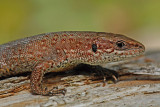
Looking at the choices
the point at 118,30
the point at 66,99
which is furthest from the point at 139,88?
the point at 118,30

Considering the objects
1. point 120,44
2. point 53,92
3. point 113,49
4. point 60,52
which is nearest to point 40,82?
point 53,92

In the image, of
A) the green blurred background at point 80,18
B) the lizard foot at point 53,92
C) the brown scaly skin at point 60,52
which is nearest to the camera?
the lizard foot at point 53,92

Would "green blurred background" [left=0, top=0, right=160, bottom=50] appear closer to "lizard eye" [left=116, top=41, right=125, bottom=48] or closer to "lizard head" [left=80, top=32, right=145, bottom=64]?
"lizard head" [left=80, top=32, right=145, bottom=64]

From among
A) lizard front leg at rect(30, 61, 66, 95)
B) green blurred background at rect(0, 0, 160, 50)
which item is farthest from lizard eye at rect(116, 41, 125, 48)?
green blurred background at rect(0, 0, 160, 50)

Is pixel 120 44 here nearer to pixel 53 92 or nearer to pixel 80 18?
pixel 53 92

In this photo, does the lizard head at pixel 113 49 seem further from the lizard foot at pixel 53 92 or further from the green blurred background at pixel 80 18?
the green blurred background at pixel 80 18

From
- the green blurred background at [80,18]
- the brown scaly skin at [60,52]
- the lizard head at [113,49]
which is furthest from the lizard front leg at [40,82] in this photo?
the green blurred background at [80,18]

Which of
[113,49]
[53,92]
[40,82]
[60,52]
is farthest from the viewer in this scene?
[60,52]
